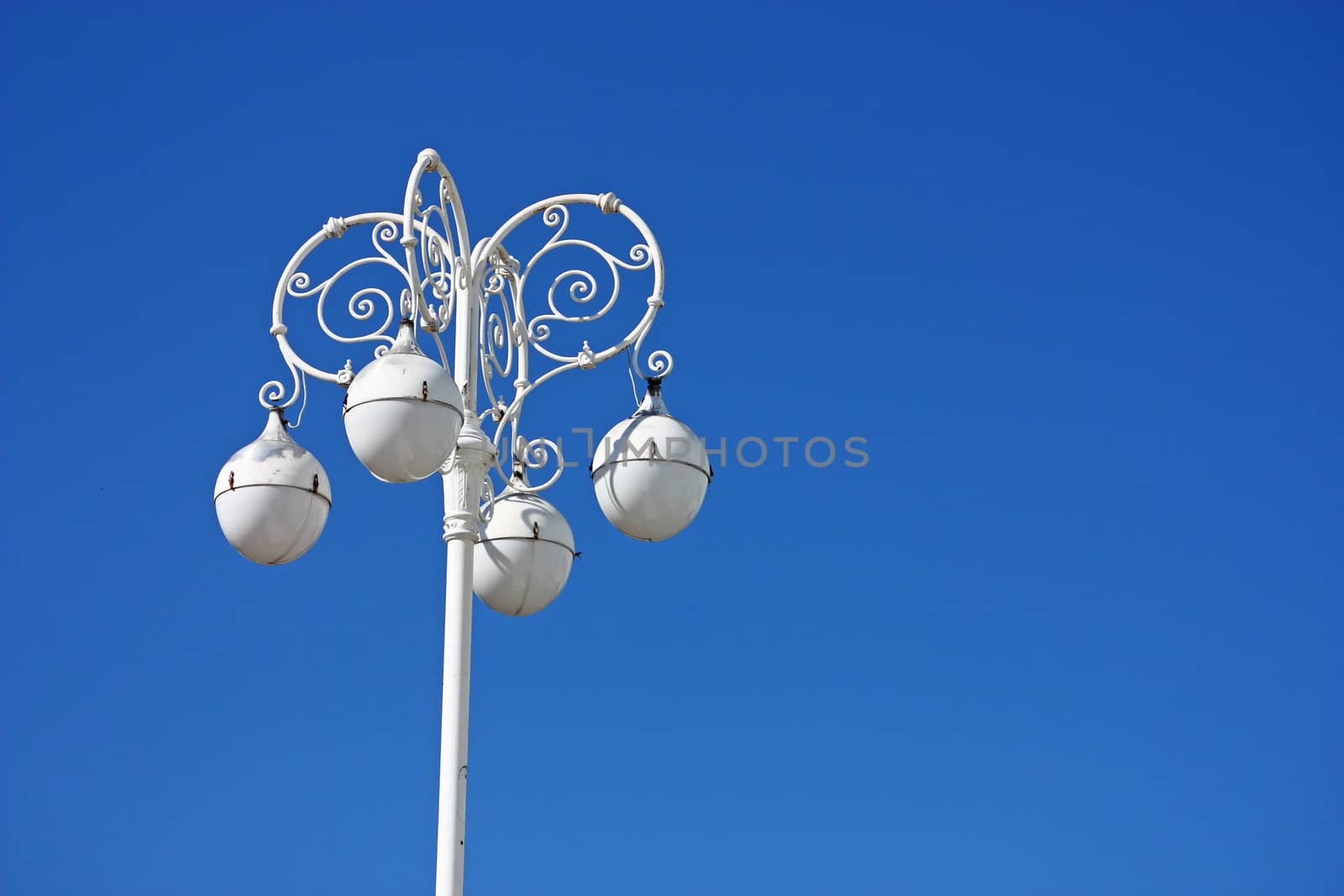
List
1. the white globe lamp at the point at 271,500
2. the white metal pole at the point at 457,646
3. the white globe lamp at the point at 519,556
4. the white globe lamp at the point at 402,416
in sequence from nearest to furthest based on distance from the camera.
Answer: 1. the white globe lamp at the point at 402,416
2. the white metal pole at the point at 457,646
3. the white globe lamp at the point at 271,500
4. the white globe lamp at the point at 519,556

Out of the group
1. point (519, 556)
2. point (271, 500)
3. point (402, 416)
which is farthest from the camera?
point (519, 556)

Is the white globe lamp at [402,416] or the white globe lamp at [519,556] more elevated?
the white globe lamp at [519,556]

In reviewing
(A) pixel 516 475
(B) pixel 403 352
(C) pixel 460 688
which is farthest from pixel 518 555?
(B) pixel 403 352

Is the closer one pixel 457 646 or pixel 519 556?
pixel 457 646

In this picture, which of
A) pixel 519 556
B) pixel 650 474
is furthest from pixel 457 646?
pixel 650 474

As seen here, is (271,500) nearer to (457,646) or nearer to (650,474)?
(457,646)

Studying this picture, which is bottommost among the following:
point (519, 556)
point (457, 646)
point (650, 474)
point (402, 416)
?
point (457, 646)

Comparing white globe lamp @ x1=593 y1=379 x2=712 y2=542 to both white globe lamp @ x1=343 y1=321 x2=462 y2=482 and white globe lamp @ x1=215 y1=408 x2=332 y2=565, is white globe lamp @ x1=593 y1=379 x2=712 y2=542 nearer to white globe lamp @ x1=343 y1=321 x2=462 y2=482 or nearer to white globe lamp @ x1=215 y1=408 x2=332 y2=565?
white globe lamp @ x1=343 y1=321 x2=462 y2=482

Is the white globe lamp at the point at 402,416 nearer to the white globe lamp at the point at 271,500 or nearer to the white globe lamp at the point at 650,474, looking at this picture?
the white globe lamp at the point at 271,500

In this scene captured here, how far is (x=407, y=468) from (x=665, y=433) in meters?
1.10

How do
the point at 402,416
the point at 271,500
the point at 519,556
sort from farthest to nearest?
the point at 519,556
the point at 271,500
the point at 402,416

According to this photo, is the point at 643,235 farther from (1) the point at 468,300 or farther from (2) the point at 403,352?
(2) the point at 403,352

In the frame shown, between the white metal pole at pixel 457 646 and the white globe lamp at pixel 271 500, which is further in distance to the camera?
the white globe lamp at pixel 271 500

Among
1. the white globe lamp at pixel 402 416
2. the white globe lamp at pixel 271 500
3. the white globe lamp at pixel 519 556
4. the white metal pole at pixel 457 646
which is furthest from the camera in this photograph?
the white globe lamp at pixel 519 556
